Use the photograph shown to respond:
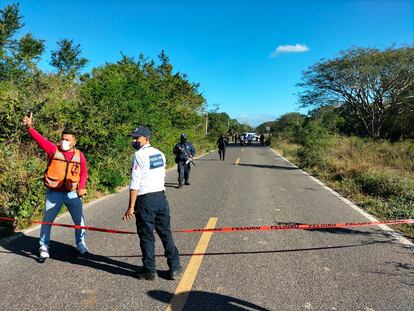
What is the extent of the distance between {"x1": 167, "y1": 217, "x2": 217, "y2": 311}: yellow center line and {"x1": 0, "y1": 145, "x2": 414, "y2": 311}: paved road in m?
0.02

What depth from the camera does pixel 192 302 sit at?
3.71 meters

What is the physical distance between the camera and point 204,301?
374 cm

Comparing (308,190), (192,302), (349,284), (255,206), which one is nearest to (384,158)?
(308,190)

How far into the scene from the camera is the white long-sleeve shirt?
4.19 metres

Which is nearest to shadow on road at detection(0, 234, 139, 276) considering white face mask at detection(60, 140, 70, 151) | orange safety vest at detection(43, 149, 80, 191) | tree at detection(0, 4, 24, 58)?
orange safety vest at detection(43, 149, 80, 191)

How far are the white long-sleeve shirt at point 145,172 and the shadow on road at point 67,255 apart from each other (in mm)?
1109

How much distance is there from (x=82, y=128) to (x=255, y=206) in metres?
4.75

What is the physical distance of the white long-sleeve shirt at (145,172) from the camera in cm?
419

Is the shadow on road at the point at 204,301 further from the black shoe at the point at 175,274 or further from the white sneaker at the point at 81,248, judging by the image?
the white sneaker at the point at 81,248

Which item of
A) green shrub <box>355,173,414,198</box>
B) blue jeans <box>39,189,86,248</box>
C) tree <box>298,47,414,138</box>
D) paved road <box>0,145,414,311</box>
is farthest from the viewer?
tree <box>298,47,414,138</box>

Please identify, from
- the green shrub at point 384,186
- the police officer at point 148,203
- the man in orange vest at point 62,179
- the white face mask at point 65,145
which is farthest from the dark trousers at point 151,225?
the green shrub at point 384,186

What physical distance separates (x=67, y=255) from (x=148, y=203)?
1784 mm

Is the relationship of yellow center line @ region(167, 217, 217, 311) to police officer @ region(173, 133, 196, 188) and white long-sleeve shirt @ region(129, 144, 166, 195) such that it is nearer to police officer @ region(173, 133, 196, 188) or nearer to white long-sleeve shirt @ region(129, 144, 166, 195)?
white long-sleeve shirt @ region(129, 144, 166, 195)

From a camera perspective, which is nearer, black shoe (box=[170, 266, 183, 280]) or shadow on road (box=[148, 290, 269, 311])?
shadow on road (box=[148, 290, 269, 311])
